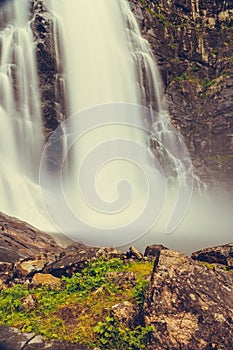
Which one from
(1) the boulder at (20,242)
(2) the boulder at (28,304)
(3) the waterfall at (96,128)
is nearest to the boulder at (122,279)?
(2) the boulder at (28,304)

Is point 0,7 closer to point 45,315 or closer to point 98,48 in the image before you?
point 98,48

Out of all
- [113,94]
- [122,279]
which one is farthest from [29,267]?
[113,94]

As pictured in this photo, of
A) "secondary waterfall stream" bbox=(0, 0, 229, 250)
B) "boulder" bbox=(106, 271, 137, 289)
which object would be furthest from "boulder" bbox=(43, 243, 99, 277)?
"secondary waterfall stream" bbox=(0, 0, 229, 250)

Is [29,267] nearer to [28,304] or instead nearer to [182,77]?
[28,304]

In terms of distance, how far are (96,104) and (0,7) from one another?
15239mm

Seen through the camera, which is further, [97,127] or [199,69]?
[199,69]

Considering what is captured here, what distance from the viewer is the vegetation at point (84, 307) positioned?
553 cm

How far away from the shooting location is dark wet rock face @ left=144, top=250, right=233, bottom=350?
524 cm

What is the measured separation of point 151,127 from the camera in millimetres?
38562

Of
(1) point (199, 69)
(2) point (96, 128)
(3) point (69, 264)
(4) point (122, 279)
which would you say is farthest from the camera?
(1) point (199, 69)

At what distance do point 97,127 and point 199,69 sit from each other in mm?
16253

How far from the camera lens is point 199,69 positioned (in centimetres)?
4347

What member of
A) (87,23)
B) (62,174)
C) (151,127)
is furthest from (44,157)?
(87,23)

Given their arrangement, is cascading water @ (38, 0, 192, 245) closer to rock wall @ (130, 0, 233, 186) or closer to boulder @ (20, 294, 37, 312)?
rock wall @ (130, 0, 233, 186)
